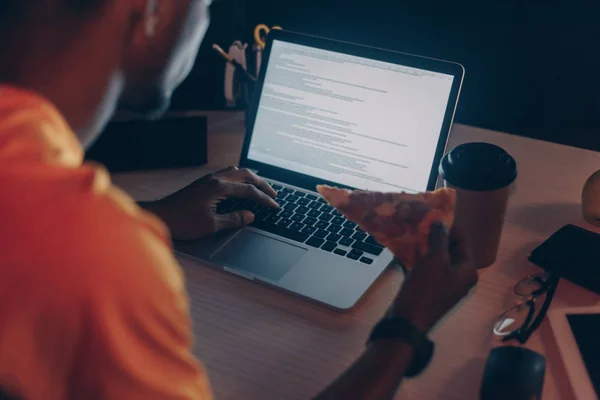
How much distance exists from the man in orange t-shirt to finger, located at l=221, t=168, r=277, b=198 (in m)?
0.44

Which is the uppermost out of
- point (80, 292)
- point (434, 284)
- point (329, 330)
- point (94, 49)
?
point (94, 49)

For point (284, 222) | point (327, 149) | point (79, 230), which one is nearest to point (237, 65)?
point (327, 149)

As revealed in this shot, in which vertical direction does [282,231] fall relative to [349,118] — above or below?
below

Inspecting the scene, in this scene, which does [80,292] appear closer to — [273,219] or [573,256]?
[273,219]

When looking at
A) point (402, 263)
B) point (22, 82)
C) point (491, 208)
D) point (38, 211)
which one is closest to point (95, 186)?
point (38, 211)

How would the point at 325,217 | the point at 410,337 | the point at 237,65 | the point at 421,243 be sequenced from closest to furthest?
the point at 410,337 → the point at 421,243 → the point at 325,217 → the point at 237,65

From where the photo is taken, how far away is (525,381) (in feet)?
2.33

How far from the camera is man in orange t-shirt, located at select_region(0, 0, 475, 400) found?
447 millimetres

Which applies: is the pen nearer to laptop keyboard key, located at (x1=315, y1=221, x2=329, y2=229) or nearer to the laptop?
the laptop

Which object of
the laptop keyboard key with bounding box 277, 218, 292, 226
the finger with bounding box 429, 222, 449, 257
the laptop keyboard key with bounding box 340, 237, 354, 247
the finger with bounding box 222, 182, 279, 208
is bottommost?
the laptop keyboard key with bounding box 277, 218, 292, 226

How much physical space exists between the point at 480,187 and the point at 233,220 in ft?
1.23

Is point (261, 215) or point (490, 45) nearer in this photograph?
point (261, 215)

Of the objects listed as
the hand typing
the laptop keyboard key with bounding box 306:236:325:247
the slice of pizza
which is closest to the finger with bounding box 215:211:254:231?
the hand typing

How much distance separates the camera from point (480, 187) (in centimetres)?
88
